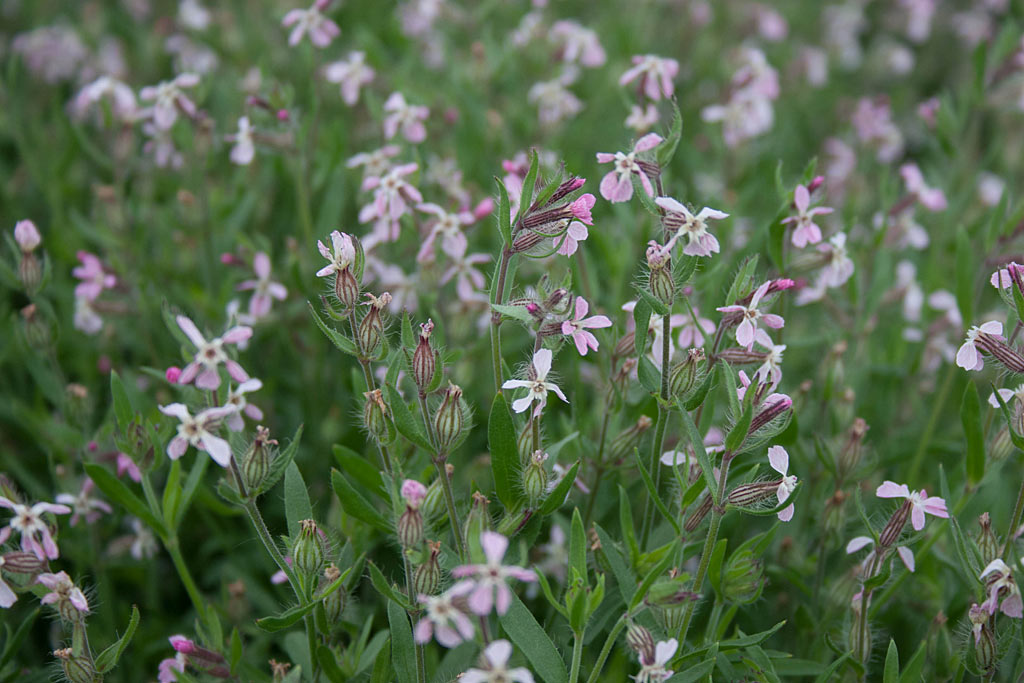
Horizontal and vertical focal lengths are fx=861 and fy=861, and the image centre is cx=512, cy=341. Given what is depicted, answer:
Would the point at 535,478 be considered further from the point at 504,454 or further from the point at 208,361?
the point at 208,361

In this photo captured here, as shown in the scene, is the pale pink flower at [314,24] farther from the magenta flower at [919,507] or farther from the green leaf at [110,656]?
the magenta flower at [919,507]

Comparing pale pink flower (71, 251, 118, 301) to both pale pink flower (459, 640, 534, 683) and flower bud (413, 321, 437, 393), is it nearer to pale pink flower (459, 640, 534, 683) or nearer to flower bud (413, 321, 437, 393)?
flower bud (413, 321, 437, 393)

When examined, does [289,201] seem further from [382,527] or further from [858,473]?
[858,473]

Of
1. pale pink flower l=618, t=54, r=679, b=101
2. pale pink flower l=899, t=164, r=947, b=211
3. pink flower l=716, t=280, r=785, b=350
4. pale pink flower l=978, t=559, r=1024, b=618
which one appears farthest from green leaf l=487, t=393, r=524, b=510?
pale pink flower l=899, t=164, r=947, b=211

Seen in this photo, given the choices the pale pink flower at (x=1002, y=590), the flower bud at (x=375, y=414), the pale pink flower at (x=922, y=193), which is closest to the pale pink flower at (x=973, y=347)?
the pale pink flower at (x=1002, y=590)

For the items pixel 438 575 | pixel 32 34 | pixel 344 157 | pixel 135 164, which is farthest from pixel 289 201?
pixel 438 575

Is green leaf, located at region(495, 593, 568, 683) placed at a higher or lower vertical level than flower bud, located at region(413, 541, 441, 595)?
lower
